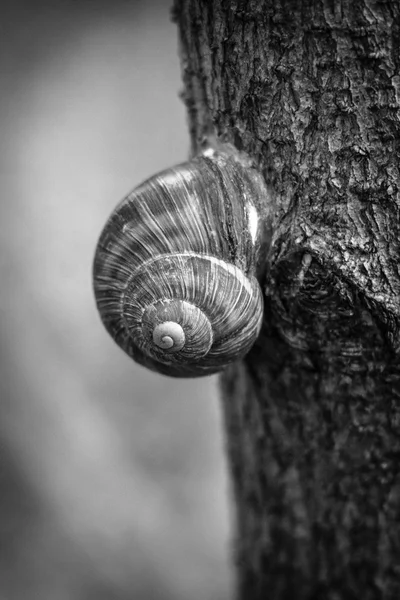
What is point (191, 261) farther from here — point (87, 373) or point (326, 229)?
point (87, 373)

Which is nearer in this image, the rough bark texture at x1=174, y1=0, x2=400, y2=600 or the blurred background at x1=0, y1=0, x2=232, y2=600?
the rough bark texture at x1=174, y1=0, x2=400, y2=600

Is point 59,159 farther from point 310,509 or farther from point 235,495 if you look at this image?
point 310,509

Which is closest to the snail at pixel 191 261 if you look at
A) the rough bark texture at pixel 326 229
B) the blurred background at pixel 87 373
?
the rough bark texture at pixel 326 229

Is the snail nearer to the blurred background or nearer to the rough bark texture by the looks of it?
the rough bark texture

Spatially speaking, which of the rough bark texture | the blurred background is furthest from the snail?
the blurred background

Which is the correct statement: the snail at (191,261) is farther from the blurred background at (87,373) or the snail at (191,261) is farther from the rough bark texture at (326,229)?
the blurred background at (87,373)

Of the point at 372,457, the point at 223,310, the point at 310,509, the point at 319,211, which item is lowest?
the point at 310,509

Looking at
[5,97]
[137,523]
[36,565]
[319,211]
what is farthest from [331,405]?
[5,97]
